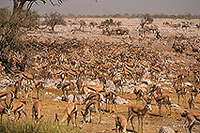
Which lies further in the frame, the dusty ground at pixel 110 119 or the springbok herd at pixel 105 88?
the springbok herd at pixel 105 88

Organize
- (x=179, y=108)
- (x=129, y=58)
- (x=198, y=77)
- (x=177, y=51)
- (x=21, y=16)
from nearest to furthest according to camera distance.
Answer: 1. (x=179, y=108)
2. (x=21, y=16)
3. (x=198, y=77)
4. (x=129, y=58)
5. (x=177, y=51)

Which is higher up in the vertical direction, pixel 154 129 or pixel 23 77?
pixel 23 77

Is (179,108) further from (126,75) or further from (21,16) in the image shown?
(21,16)

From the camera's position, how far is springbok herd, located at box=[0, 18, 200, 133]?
795 cm

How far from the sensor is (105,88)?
10750 mm

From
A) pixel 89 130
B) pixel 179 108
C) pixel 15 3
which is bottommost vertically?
pixel 179 108

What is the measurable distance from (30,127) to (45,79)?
9327 mm

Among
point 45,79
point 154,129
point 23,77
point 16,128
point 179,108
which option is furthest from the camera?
point 45,79

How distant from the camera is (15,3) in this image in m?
17.0

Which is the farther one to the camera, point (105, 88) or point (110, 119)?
point (105, 88)

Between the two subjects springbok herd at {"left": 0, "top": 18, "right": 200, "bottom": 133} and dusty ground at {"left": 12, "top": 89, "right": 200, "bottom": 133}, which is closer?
dusty ground at {"left": 12, "top": 89, "right": 200, "bottom": 133}

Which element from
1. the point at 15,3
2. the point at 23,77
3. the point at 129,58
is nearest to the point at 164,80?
the point at 129,58

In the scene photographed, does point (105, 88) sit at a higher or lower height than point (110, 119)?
higher

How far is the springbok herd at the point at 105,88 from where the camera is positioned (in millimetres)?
7949
